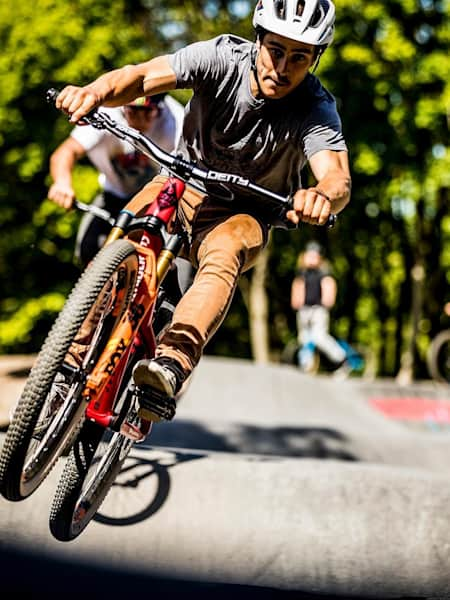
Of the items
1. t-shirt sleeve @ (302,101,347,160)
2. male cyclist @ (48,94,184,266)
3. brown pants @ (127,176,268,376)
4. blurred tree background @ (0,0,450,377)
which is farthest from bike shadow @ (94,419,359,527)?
blurred tree background @ (0,0,450,377)

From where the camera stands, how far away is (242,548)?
4.48 metres

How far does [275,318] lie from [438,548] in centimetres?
2209

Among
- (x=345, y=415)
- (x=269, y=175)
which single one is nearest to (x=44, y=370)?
(x=269, y=175)

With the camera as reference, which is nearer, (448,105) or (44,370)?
(44,370)

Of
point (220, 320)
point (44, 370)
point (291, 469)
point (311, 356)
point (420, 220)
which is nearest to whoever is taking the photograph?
point (44, 370)

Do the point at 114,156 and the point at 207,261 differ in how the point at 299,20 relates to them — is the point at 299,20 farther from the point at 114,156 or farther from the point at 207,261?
the point at 114,156

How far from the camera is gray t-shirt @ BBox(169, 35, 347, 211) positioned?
13.2 feet

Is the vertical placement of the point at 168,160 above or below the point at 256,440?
above

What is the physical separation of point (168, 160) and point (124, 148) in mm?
2175

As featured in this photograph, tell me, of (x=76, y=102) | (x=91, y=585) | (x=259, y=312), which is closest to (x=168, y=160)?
(x=76, y=102)

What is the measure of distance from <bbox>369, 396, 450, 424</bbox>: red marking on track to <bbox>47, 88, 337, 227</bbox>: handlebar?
379 inches

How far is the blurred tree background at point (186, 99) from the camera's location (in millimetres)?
19234

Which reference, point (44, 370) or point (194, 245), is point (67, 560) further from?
point (194, 245)

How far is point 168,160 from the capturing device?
3777 millimetres
